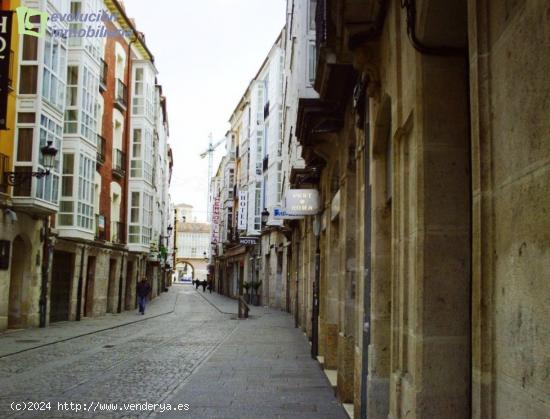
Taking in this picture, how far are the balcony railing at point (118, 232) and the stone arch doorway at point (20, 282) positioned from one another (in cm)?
1020

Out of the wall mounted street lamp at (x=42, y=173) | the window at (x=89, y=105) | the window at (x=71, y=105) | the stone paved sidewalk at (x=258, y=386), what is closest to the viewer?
the stone paved sidewalk at (x=258, y=386)

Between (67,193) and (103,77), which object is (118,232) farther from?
(67,193)

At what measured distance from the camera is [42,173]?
18.3m

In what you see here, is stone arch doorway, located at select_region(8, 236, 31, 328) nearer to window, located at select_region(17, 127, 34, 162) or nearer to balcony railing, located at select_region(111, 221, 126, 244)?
window, located at select_region(17, 127, 34, 162)

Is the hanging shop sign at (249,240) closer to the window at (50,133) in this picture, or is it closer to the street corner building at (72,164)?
the street corner building at (72,164)

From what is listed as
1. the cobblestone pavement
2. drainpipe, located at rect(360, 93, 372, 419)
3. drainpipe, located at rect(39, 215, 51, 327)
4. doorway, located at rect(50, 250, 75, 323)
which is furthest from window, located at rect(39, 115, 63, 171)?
drainpipe, located at rect(360, 93, 372, 419)

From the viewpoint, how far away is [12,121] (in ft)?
66.6

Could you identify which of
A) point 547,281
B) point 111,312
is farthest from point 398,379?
point 111,312

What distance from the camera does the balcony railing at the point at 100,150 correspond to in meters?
29.1

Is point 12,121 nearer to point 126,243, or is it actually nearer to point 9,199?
point 9,199

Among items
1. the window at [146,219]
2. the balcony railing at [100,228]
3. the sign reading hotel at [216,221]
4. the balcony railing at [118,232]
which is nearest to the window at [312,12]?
the balcony railing at [100,228]

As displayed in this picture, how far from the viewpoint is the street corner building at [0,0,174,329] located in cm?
2012

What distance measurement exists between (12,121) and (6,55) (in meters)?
5.04

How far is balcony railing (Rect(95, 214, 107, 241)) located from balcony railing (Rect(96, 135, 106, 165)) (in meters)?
2.38
